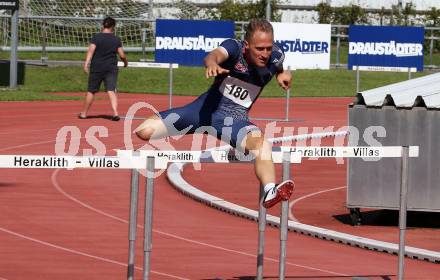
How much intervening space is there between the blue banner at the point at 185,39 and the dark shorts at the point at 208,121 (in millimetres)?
16193

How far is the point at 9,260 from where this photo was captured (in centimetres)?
1203

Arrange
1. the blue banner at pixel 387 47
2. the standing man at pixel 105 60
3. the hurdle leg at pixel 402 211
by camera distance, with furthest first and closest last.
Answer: the blue banner at pixel 387 47
the standing man at pixel 105 60
the hurdle leg at pixel 402 211

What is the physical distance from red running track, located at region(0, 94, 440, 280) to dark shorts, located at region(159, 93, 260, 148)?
1462 mm

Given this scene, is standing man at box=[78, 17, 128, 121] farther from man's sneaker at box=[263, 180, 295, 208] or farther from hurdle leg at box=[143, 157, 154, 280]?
hurdle leg at box=[143, 157, 154, 280]

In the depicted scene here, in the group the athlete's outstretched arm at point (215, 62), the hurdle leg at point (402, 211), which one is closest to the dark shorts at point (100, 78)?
the hurdle leg at point (402, 211)

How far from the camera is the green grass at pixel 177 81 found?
1314 inches

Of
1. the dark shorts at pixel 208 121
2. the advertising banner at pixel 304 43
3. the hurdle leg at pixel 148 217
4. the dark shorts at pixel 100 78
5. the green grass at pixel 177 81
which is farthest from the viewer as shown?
the green grass at pixel 177 81

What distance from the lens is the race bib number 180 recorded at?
10.7 m

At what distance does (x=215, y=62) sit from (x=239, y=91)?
0.93m

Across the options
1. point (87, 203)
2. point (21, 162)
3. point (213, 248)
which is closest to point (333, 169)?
point (87, 203)

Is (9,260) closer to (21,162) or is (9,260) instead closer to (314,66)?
(21,162)

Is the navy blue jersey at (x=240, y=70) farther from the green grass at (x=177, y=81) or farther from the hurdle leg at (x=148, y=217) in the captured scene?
the green grass at (x=177, y=81)

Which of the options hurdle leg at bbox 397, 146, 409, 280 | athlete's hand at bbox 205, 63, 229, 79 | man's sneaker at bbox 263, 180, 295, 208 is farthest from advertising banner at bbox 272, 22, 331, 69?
athlete's hand at bbox 205, 63, 229, 79

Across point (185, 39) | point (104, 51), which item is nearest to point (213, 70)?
point (104, 51)
